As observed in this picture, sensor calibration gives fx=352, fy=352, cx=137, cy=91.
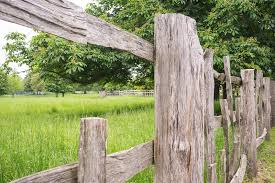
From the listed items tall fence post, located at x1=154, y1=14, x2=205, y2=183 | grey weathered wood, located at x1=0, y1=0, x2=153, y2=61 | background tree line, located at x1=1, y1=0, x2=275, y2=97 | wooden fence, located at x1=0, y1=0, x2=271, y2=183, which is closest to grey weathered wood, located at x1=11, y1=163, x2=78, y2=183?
wooden fence, located at x1=0, y1=0, x2=271, y2=183

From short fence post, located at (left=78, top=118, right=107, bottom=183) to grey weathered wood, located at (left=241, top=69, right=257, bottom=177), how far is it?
13.3ft

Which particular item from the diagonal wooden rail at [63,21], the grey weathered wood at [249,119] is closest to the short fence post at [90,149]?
the diagonal wooden rail at [63,21]

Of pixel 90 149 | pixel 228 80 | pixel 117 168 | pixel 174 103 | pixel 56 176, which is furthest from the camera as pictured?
pixel 228 80

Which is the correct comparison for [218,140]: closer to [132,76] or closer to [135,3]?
[135,3]

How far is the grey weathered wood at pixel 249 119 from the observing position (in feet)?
16.9

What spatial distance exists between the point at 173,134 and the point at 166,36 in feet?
1.94

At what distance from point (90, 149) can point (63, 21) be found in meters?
0.52

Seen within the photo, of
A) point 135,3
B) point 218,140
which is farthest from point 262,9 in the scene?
point 218,140

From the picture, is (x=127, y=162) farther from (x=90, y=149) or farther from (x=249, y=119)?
(x=249, y=119)

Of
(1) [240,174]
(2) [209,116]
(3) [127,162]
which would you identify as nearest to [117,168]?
(3) [127,162]

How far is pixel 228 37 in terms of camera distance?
10.7m

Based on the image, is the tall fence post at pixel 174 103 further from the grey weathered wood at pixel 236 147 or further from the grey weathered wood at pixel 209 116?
the grey weathered wood at pixel 236 147

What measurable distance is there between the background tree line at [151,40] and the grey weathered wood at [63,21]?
7.04 metres

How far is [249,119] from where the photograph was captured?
519 centimetres
